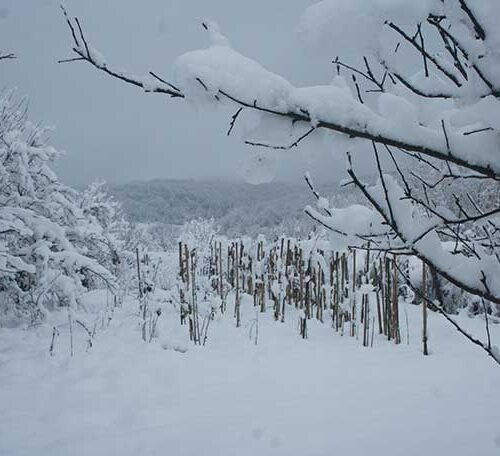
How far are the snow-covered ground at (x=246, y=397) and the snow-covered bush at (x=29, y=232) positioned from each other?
64 cm

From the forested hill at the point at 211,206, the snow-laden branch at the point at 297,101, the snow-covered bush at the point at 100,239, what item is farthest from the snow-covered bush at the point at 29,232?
the forested hill at the point at 211,206

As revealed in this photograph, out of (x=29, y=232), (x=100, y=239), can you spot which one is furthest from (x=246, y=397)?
(x=100, y=239)

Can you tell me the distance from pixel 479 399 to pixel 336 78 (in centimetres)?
247

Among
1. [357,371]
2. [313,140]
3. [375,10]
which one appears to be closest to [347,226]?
[313,140]

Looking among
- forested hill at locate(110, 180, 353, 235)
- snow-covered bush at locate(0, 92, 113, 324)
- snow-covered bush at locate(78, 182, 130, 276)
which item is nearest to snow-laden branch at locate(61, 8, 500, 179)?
snow-covered bush at locate(0, 92, 113, 324)

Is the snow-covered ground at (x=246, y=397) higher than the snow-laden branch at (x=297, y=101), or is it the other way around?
the snow-laden branch at (x=297, y=101)

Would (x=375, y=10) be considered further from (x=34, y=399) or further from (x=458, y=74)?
(x=34, y=399)

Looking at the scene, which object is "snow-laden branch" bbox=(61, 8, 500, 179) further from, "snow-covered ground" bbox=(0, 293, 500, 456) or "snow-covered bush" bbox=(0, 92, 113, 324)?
"snow-covered bush" bbox=(0, 92, 113, 324)

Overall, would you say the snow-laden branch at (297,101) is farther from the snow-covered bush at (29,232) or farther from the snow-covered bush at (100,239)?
the snow-covered bush at (100,239)

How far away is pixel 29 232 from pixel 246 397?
3.19 m

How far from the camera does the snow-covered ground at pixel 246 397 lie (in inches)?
94.4

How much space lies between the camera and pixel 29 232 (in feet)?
15.9

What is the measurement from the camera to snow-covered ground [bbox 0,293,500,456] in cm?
240

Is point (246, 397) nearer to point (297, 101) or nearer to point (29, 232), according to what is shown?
point (297, 101)
